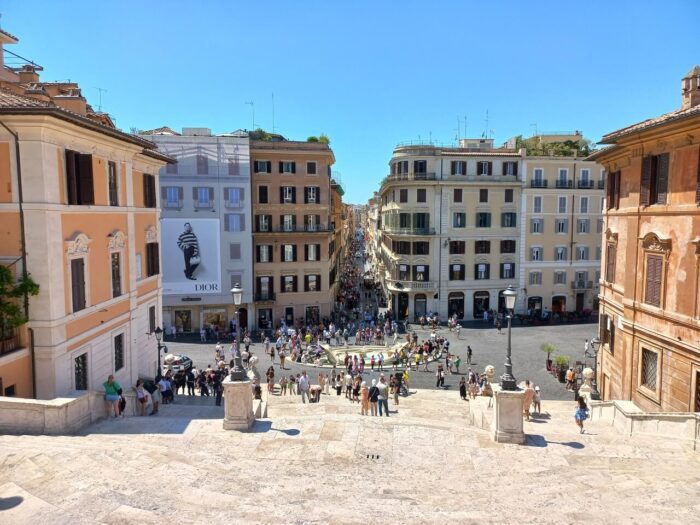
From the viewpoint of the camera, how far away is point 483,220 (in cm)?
4784

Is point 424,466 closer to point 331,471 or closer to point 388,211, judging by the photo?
point 331,471

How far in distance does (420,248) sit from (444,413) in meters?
28.3

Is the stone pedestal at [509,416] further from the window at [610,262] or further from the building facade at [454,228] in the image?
the building facade at [454,228]

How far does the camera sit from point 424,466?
40.2 feet

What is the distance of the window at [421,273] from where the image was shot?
155 ft

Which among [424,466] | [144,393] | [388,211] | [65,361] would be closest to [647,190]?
[424,466]

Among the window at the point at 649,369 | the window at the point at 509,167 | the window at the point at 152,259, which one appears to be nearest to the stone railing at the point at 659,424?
the window at the point at 649,369

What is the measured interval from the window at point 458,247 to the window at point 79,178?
113ft

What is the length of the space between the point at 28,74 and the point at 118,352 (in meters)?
15.3

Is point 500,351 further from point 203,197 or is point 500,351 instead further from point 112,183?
point 112,183

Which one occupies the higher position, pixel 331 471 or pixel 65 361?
pixel 65 361

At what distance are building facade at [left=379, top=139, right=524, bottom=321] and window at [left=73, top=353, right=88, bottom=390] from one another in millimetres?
32262

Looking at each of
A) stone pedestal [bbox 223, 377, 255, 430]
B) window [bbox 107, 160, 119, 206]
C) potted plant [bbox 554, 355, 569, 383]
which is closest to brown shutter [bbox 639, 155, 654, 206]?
potted plant [bbox 554, 355, 569, 383]

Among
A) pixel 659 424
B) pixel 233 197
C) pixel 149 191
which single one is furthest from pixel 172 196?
pixel 659 424
